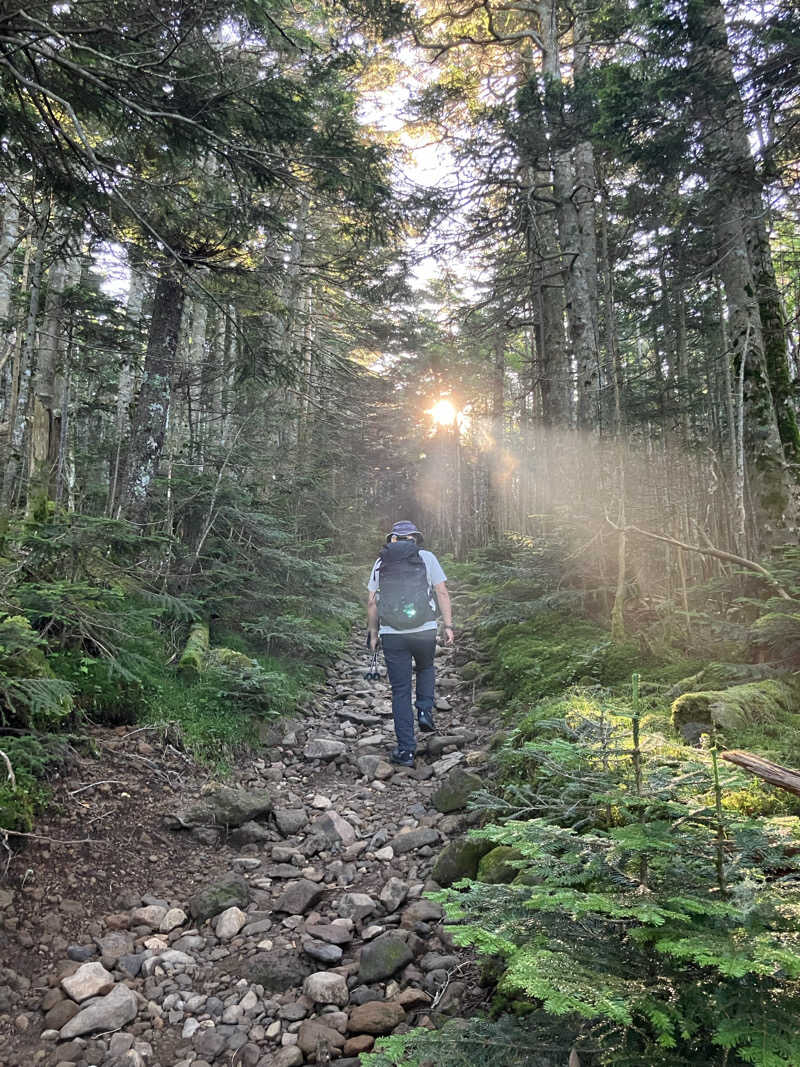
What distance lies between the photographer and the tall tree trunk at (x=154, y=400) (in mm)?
7801

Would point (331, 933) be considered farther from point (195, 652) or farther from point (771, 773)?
point (195, 652)

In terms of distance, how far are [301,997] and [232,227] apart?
22.2 feet

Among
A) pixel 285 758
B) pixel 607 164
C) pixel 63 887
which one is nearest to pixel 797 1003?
pixel 63 887

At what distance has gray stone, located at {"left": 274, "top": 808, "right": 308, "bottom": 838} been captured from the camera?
4410 millimetres

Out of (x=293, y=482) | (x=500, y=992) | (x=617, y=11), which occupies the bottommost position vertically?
(x=500, y=992)

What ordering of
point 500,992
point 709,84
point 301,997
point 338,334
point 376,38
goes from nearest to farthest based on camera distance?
1. point 500,992
2. point 301,997
3. point 709,84
4. point 376,38
5. point 338,334

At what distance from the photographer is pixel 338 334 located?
19.7 metres

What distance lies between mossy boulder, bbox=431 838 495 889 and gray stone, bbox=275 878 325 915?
75cm

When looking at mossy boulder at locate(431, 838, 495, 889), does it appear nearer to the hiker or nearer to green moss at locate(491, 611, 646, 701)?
green moss at locate(491, 611, 646, 701)

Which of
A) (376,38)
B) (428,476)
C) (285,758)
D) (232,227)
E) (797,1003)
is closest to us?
(797,1003)

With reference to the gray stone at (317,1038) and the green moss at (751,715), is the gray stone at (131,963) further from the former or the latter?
the green moss at (751,715)

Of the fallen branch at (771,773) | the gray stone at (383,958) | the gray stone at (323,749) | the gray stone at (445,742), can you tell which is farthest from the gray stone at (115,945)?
the gray stone at (445,742)

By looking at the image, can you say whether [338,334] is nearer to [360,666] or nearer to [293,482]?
[293,482]

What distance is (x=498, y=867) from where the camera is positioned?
123 inches
